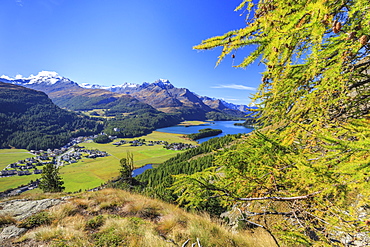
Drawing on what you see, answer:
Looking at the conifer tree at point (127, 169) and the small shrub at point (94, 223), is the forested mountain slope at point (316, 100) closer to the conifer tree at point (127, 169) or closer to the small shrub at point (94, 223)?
the small shrub at point (94, 223)

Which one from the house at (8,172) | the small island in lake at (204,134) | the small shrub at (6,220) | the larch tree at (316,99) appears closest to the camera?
the larch tree at (316,99)

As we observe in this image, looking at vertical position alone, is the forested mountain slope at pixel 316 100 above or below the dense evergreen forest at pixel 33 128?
above

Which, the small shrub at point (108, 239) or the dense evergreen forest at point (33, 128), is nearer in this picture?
the small shrub at point (108, 239)

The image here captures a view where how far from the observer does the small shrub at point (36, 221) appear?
5.36m

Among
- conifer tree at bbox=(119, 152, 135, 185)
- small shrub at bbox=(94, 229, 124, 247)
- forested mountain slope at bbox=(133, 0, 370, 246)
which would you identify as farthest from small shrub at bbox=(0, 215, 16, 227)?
conifer tree at bbox=(119, 152, 135, 185)

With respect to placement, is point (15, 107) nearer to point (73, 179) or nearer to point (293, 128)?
point (73, 179)

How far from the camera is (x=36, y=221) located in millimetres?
5590

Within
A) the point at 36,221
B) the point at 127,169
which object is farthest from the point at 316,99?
the point at 127,169

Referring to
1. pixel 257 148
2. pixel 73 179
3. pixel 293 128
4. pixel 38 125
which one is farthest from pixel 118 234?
pixel 38 125

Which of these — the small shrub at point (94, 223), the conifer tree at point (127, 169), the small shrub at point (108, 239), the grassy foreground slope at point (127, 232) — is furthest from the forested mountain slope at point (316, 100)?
the conifer tree at point (127, 169)

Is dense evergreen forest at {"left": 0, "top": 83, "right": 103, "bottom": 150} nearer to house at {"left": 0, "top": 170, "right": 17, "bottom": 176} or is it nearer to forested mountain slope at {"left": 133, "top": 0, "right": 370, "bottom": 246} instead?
house at {"left": 0, "top": 170, "right": 17, "bottom": 176}

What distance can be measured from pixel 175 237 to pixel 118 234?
164 cm

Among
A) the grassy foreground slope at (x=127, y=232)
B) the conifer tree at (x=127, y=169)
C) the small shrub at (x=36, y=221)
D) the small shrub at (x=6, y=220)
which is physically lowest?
the conifer tree at (x=127, y=169)

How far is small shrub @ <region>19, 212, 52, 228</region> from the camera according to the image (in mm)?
5356
